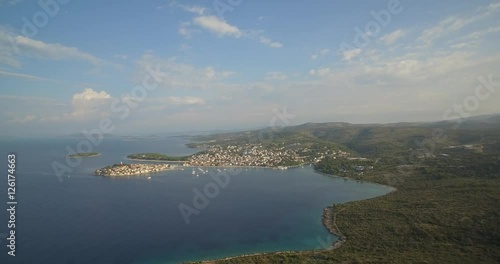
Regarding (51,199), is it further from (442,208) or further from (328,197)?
(442,208)

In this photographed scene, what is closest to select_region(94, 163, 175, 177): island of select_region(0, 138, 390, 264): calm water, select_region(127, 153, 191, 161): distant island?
select_region(0, 138, 390, 264): calm water

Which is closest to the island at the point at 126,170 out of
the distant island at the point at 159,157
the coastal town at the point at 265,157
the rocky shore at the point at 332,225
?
the coastal town at the point at 265,157

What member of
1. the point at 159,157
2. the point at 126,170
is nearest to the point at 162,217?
the point at 126,170

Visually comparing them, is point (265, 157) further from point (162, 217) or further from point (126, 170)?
point (162, 217)

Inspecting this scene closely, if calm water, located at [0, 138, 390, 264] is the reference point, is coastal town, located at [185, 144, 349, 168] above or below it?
above

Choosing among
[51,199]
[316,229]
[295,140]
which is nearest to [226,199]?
[316,229]

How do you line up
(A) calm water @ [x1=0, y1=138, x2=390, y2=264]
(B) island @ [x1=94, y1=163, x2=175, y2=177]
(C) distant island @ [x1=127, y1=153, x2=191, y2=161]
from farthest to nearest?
(C) distant island @ [x1=127, y1=153, x2=191, y2=161]
(B) island @ [x1=94, y1=163, x2=175, y2=177]
(A) calm water @ [x1=0, y1=138, x2=390, y2=264]

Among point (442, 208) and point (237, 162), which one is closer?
point (442, 208)

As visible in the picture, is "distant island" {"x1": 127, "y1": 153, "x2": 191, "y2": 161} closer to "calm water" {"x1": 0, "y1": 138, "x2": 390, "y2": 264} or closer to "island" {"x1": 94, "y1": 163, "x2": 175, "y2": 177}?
"island" {"x1": 94, "y1": 163, "x2": 175, "y2": 177}
